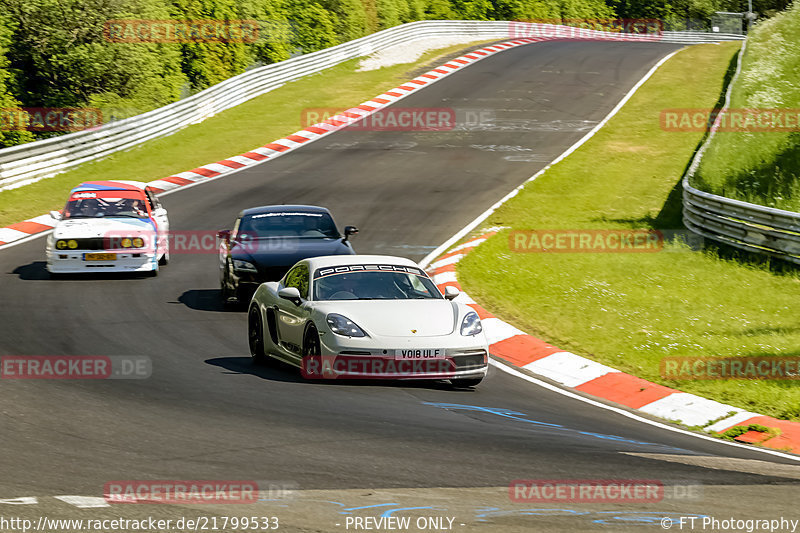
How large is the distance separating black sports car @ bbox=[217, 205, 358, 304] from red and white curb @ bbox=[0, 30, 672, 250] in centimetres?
688

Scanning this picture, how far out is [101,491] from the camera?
21.4 ft

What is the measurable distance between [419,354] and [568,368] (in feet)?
8.53

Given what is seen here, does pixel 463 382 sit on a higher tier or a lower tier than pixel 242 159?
higher

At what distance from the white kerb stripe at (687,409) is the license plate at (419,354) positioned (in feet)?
7.24

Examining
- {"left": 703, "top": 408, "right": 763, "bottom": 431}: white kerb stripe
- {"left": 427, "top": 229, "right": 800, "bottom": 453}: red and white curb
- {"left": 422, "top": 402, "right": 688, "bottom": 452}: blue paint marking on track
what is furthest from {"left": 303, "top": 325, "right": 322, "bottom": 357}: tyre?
{"left": 703, "top": 408, "right": 763, "bottom": 431}: white kerb stripe

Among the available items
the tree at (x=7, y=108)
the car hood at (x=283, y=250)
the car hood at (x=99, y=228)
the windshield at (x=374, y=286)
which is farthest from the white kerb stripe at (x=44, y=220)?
the windshield at (x=374, y=286)

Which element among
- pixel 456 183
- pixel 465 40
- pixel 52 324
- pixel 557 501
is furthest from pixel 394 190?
pixel 465 40

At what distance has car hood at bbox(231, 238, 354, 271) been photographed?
15180 mm

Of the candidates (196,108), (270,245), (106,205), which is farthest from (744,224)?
(196,108)

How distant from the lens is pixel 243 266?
15172 millimetres

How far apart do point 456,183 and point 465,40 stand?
86.8 ft

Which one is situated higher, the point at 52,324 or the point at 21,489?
the point at 21,489

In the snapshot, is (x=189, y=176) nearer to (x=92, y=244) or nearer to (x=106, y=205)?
(x=106, y=205)

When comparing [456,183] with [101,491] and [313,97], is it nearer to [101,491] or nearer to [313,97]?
[313,97]
